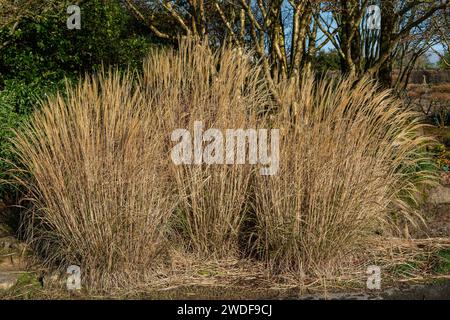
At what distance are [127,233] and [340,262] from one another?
1728 mm

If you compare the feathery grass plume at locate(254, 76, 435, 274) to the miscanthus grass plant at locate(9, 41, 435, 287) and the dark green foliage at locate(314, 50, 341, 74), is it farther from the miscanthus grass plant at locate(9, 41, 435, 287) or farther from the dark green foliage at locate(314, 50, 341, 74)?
the dark green foliage at locate(314, 50, 341, 74)

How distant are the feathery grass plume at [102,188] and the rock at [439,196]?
10.4 ft

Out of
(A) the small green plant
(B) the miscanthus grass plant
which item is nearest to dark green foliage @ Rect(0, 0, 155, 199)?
(B) the miscanthus grass plant

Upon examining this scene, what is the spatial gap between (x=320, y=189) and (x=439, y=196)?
96.3 inches

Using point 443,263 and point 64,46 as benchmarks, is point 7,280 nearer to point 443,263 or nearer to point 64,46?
point 443,263

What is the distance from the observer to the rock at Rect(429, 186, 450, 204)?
644cm

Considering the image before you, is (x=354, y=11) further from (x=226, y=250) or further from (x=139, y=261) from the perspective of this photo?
(x=139, y=261)

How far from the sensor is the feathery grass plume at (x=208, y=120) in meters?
4.92

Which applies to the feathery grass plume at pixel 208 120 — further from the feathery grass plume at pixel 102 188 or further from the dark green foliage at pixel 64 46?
the dark green foliage at pixel 64 46

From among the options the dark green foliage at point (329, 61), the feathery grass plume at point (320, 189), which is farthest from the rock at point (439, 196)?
the dark green foliage at point (329, 61)

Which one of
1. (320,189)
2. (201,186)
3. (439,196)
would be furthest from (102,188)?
(439,196)

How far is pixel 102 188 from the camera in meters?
4.47

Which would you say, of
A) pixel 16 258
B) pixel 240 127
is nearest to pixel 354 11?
pixel 240 127

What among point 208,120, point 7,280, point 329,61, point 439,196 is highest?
point 329,61
